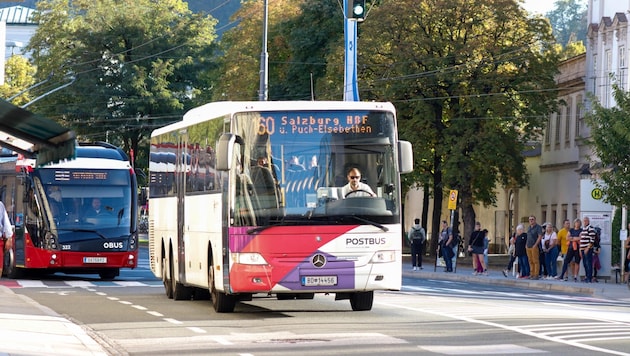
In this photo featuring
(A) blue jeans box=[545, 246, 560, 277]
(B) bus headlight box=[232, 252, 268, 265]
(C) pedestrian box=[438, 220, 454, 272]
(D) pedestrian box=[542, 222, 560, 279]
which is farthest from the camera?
(C) pedestrian box=[438, 220, 454, 272]

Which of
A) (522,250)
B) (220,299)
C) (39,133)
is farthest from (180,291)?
(522,250)

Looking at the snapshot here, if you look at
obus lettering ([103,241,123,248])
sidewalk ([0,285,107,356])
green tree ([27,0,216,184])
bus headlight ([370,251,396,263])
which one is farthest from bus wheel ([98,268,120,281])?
green tree ([27,0,216,184])

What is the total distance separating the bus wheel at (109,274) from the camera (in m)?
37.0

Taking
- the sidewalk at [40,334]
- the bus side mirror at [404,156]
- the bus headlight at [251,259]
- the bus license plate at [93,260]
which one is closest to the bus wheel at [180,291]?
the sidewalk at [40,334]

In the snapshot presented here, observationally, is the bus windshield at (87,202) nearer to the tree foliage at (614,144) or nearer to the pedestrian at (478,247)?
the tree foliage at (614,144)

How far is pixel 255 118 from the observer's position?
850 inches

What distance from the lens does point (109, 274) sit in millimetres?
37094

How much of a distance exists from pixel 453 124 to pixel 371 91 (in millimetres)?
3455

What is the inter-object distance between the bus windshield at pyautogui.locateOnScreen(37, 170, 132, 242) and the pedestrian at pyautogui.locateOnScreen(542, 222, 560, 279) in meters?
12.5

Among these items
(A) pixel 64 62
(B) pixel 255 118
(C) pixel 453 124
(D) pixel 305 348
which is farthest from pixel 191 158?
(A) pixel 64 62

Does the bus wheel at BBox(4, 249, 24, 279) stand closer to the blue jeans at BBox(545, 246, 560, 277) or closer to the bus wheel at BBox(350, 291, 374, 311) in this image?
the blue jeans at BBox(545, 246, 560, 277)

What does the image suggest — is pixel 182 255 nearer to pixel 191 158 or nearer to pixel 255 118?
pixel 191 158

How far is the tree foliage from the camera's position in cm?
4153

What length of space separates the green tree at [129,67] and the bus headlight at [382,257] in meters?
63.4
